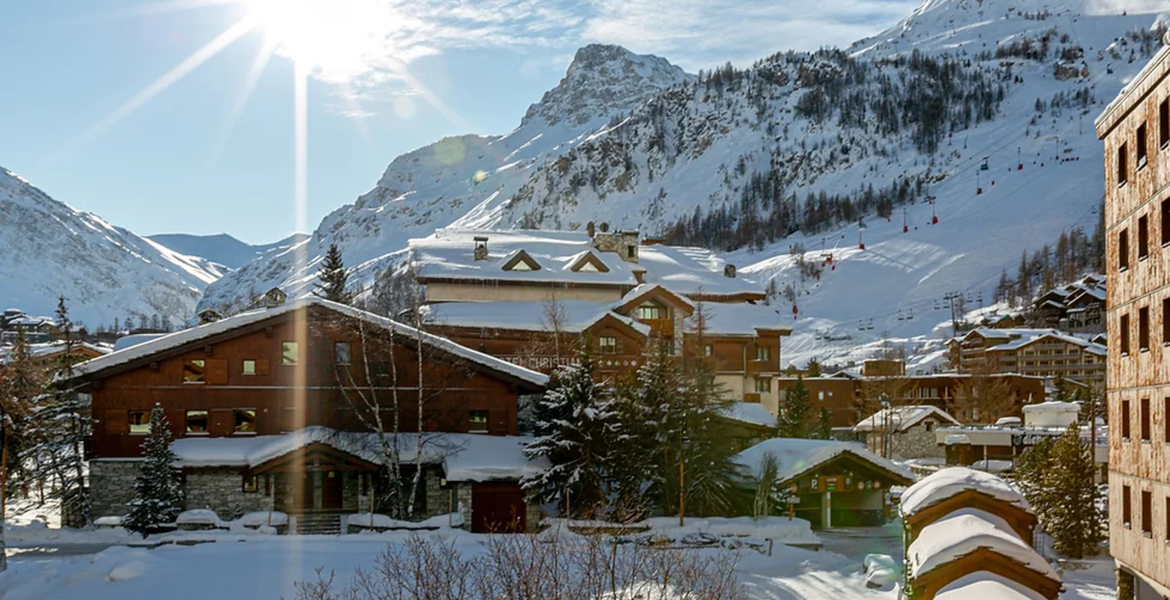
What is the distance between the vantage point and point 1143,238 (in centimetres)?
2892

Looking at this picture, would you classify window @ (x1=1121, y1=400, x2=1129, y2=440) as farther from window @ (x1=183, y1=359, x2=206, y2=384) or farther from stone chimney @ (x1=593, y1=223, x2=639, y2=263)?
stone chimney @ (x1=593, y1=223, x2=639, y2=263)

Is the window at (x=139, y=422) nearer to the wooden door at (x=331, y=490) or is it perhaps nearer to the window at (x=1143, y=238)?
the wooden door at (x=331, y=490)

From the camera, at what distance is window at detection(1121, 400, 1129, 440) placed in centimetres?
3091

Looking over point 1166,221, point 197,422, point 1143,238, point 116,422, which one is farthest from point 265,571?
point 1143,238

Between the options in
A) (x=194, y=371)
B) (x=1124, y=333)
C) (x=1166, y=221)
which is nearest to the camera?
(x=1166, y=221)

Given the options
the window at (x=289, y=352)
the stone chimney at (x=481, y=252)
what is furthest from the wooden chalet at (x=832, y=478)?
the stone chimney at (x=481, y=252)

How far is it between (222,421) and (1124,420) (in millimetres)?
32383

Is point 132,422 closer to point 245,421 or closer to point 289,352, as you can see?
point 245,421

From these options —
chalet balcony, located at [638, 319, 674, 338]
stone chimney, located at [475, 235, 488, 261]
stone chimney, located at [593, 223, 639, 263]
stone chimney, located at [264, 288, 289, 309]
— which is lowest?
chalet balcony, located at [638, 319, 674, 338]

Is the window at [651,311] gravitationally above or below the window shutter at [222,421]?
above

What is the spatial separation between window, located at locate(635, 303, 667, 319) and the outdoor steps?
1071 inches

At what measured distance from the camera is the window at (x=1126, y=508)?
30469mm

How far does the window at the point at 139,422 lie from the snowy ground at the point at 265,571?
643 centimetres

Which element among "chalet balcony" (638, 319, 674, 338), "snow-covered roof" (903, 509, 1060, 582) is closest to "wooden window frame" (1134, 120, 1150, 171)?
"snow-covered roof" (903, 509, 1060, 582)
